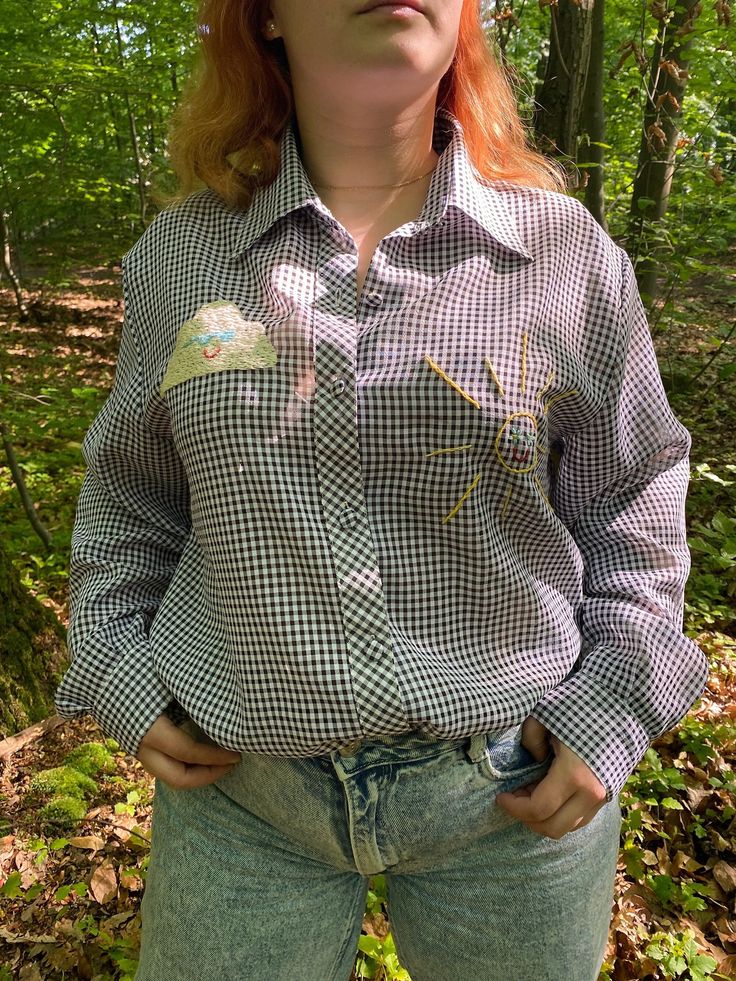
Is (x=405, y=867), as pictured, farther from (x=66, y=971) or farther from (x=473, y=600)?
(x=66, y=971)

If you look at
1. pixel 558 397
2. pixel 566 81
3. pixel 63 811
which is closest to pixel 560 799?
pixel 558 397

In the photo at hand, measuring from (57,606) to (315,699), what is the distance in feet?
11.2

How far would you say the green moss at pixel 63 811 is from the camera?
250 centimetres

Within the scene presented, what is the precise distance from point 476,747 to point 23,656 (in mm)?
2293

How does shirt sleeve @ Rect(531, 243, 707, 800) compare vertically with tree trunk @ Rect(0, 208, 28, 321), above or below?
above

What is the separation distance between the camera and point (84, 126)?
23.4 feet

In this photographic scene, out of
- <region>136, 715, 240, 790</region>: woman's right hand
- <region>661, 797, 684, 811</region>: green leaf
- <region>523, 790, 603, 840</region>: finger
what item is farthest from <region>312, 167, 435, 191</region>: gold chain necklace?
<region>661, 797, 684, 811</region>: green leaf

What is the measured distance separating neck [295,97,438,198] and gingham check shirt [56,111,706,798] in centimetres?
6

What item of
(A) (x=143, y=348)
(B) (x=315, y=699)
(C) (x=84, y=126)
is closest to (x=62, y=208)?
(C) (x=84, y=126)

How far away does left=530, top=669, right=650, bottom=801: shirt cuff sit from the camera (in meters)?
1.22

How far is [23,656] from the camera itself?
9.44 ft

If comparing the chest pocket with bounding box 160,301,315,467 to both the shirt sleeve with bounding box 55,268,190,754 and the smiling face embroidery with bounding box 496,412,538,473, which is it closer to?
the shirt sleeve with bounding box 55,268,190,754

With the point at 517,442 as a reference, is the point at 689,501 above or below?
below

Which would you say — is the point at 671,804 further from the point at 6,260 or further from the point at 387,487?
the point at 6,260
